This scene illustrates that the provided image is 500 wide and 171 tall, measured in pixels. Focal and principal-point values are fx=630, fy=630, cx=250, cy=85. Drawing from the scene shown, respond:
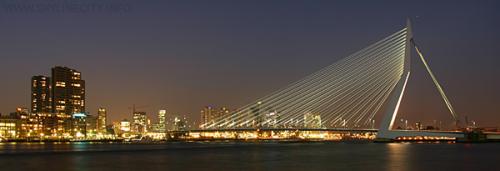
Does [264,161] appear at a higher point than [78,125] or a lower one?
lower

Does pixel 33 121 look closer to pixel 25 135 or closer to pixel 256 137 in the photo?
pixel 25 135

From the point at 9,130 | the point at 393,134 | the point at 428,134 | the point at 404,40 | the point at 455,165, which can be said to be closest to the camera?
the point at 455,165

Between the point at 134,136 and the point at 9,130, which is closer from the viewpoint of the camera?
the point at 9,130

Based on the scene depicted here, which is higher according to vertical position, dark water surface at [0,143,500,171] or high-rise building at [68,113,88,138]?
high-rise building at [68,113,88,138]

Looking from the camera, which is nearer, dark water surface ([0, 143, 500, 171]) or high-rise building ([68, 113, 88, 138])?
dark water surface ([0, 143, 500, 171])

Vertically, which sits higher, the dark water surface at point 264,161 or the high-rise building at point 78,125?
the high-rise building at point 78,125

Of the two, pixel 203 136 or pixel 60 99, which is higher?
pixel 60 99

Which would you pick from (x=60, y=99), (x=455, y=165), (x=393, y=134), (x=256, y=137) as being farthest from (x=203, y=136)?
(x=455, y=165)

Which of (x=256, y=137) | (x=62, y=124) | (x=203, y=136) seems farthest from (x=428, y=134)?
(x=62, y=124)

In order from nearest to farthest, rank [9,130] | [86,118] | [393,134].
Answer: [393,134] → [9,130] → [86,118]

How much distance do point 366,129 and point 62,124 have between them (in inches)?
4435

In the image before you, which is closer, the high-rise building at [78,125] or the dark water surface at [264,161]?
the dark water surface at [264,161]

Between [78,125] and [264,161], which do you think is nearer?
[264,161]

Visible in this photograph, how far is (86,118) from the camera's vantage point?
560ft
